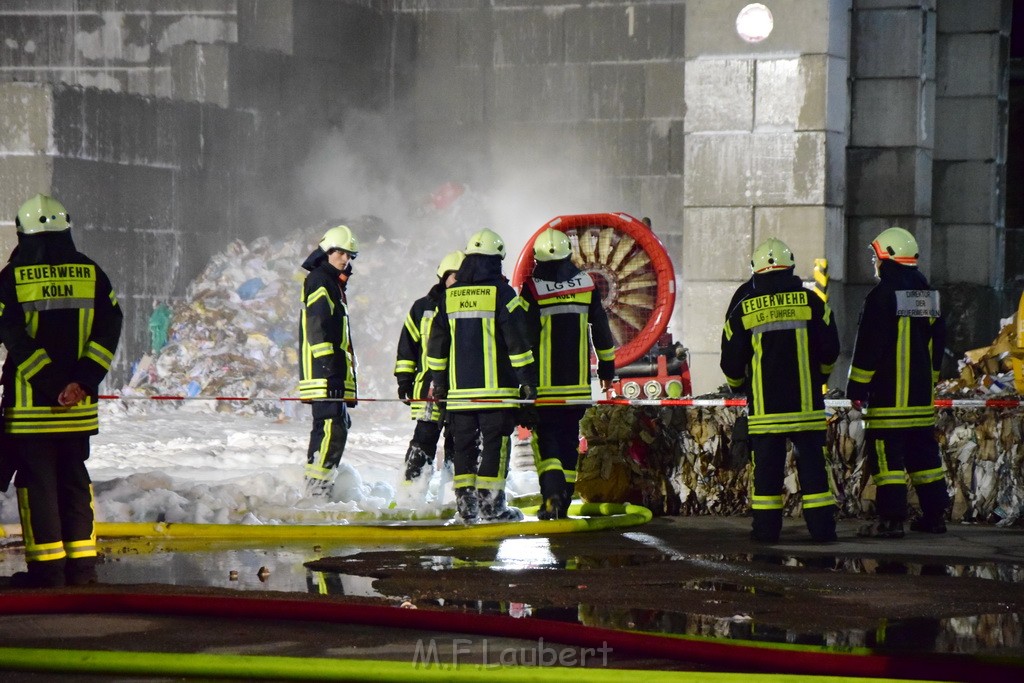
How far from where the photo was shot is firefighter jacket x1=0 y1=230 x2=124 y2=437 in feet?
25.0

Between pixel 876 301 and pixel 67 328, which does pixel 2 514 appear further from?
pixel 876 301

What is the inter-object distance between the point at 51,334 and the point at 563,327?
3759 millimetres

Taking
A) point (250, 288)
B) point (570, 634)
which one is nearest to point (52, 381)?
point (570, 634)

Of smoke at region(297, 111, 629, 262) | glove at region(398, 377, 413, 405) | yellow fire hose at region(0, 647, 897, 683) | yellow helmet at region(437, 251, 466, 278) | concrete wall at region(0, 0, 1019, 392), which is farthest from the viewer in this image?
smoke at region(297, 111, 629, 262)

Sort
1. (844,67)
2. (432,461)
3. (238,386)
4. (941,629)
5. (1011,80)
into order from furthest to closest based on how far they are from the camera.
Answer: (238,386)
(1011,80)
(844,67)
(432,461)
(941,629)

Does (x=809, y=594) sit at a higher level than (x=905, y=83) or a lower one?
lower

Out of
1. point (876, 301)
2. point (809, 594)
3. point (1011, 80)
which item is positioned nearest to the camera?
point (809, 594)

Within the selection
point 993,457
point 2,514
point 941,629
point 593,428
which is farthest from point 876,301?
point 2,514

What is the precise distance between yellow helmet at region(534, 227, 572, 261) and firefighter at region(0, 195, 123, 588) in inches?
132

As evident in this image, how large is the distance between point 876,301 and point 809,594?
2.88m

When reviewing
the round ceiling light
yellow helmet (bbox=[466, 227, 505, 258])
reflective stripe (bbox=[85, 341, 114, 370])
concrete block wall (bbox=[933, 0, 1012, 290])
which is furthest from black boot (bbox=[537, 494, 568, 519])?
concrete block wall (bbox=[933, 0, 1012, 290])

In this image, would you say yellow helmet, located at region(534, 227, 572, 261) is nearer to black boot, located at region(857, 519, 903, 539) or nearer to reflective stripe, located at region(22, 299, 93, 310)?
black boot, located at region(857, 519, 903, 539)

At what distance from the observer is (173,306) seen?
64.5 feet

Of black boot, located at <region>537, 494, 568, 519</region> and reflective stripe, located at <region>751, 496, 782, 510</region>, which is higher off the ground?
reflective stripe, located at <region>751, 496, 782, 510</region>
